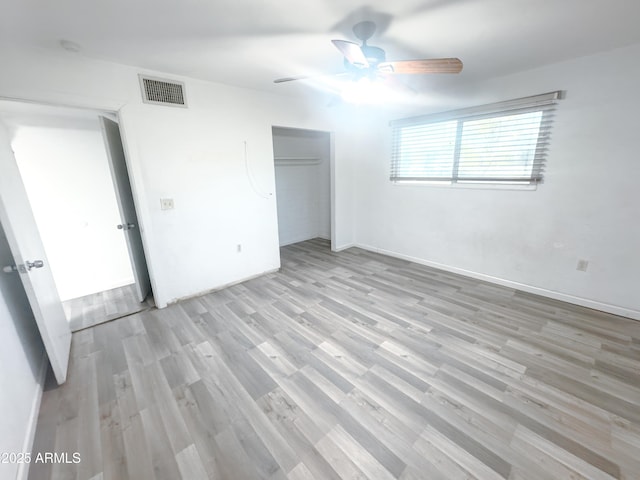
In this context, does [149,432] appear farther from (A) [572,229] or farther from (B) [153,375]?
(A) [572,229]

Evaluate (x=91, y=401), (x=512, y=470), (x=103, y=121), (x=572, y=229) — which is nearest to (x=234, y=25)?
(x=103, y=121)

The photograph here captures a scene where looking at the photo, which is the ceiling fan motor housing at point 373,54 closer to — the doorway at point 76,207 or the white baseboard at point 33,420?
the doorway at point 76,207

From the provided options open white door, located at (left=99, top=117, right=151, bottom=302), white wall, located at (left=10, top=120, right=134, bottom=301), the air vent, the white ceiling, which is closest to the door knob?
open white door, located at (left=99, top=117, right=151, bottom=302)

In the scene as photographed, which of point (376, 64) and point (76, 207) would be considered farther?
point (76, 207)

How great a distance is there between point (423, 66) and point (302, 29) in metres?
0.89

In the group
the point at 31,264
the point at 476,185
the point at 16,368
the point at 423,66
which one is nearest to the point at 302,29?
the point at 423,66

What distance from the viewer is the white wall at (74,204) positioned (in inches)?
119

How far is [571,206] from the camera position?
104 inches

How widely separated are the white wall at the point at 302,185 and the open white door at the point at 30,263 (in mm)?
3386

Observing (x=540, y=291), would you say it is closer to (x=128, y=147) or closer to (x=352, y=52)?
(x=352, y=52)

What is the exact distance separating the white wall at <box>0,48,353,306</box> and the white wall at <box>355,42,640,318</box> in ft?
8.03

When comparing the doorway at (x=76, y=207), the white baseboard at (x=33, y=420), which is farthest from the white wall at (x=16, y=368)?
the doorway at (x=76, y=207)

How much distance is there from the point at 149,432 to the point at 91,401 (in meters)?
0.59

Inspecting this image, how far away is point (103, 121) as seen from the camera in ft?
8.42
